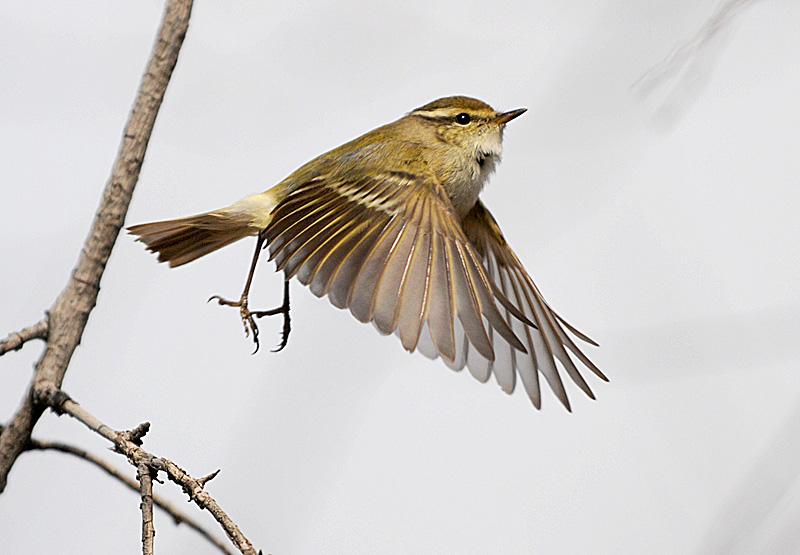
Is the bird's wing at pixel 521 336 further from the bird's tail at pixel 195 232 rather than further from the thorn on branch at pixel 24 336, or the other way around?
the thorn on branch at pixel 24 336

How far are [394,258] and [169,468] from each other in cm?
120

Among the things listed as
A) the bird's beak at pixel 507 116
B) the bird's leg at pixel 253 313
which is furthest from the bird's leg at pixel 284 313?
the bird's beak at pixel 507 116

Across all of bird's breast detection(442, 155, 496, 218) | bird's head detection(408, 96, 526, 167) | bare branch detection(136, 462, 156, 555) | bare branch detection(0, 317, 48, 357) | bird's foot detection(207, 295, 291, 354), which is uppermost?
bird's head detection(408, 96, 526, 167)

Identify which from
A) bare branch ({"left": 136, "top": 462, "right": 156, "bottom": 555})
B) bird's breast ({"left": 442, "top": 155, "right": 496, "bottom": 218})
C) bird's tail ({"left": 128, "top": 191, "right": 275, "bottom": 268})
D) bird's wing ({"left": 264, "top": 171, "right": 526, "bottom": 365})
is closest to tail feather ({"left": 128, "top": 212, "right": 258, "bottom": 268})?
bird's tail ({"left": 128, "top": 191, "right": 275, "bottom": 268})

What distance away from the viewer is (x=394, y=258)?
8.39 feet

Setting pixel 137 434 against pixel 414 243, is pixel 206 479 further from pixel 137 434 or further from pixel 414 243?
pixel 414 243

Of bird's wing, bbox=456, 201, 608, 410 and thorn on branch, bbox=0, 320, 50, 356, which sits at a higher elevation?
bird's wing, bbox=456, 201, 608, 410

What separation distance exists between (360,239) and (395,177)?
1.72 ft

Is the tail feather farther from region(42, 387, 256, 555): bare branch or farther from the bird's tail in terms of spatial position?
region(42, 387, 256, 555): bare branch

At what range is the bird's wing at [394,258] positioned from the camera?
225 centimetres

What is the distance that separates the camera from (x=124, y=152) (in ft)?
6.64

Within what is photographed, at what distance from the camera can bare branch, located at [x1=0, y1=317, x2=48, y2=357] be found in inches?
67.8

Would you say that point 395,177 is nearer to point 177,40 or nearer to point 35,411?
point 177,40

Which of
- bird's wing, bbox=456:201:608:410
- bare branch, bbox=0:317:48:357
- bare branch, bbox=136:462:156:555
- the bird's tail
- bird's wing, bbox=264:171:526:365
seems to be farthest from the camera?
the bird's tail
